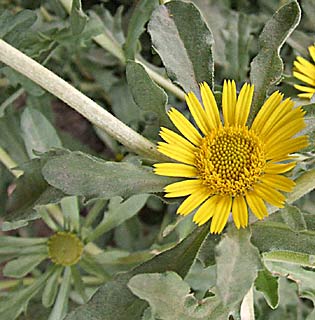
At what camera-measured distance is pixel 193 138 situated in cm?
93

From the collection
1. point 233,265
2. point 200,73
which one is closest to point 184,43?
point 200,73

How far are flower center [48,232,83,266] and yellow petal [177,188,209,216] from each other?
1.52 ft

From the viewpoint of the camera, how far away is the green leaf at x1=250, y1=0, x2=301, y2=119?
2.95 ft

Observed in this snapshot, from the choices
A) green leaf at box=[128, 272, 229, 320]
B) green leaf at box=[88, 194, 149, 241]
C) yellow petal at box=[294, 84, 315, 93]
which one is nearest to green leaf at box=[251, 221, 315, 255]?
green leaf at box=[128, 272, 229, 320]

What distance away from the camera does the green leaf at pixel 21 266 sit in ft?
4.00

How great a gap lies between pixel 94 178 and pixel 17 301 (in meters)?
0.45

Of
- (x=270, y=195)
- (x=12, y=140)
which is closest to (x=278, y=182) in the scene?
(x=270, y=195)

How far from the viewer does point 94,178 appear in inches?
35.1

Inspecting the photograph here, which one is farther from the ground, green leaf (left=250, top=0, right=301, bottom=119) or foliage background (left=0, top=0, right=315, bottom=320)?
green leaf (left=250, top=0, right=301, bottom=119)

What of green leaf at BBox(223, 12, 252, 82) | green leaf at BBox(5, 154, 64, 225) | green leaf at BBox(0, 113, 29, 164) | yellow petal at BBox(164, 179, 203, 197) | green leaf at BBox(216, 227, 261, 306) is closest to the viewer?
green leaf at BBox(216, 227, 261, 306)

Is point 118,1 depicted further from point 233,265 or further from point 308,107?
point 233,265

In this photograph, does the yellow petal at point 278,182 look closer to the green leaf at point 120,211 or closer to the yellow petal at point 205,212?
the yellow petal at point 205,212

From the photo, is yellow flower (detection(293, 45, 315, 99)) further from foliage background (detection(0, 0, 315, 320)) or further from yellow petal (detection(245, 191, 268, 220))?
yellow petal (detection(245, 191, 268, 220))

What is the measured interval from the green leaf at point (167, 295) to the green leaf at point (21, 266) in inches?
17.8
